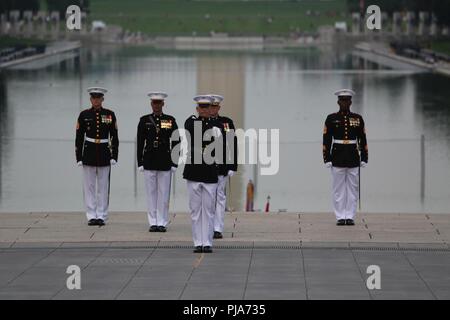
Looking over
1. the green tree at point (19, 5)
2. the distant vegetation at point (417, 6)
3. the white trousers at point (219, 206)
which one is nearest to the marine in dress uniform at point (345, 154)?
the white trousers at point (219, 206)

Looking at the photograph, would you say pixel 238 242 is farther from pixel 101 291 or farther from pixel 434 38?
pixel 434 38

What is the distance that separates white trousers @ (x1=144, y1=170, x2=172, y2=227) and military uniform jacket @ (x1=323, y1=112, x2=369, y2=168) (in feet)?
7.48

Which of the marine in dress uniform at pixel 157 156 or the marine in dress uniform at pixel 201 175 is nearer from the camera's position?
the marine in dress uniform at pixel 201 175

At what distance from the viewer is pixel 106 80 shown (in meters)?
76.4

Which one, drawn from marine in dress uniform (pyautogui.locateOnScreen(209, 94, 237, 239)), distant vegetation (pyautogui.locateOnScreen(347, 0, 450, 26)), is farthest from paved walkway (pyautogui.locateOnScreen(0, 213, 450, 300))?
distant vegetation (pyautogui.locateOnScreen(347, 0, 450, 26))

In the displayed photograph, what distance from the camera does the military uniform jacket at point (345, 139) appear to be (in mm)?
21734

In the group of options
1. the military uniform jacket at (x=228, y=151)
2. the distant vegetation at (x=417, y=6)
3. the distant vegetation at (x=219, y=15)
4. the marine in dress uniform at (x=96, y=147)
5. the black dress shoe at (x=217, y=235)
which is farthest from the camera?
the distant vegetation at (x=219, y=15)

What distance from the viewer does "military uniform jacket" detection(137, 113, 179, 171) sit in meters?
21.0

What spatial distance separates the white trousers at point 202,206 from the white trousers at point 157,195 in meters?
1.84

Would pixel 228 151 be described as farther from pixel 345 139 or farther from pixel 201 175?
pixel 345 139

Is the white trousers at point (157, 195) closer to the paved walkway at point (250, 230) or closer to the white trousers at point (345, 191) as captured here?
the paved walkway at point (250, 230)

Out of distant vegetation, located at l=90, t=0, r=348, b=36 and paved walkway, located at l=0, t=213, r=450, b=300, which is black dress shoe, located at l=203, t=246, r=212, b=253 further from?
distant vegetation, located at l=90, t=0, r=348, b=36
